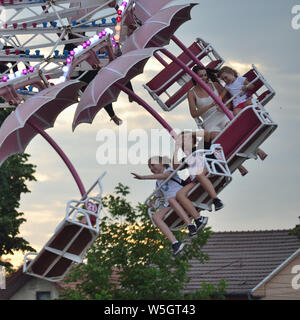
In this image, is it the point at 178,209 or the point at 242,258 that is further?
the point at 242,258

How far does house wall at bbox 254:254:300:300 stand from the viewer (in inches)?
1145

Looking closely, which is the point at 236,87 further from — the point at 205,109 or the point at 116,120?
the point at 116,120

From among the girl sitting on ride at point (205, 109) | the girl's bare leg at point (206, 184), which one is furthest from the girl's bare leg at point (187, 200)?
the girl sitting on ride at point (205, 109)

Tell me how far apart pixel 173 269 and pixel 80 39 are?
1302 cm

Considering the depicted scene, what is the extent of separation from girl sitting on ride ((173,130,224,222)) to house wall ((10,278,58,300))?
1889cm

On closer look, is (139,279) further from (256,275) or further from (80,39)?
(80,39)

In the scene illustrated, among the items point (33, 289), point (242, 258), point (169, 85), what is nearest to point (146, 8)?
point (169, 85)

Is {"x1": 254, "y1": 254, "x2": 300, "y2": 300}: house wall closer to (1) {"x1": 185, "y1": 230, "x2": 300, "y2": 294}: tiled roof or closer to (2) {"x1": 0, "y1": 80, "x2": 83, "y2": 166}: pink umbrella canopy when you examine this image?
(1) {"x1": 185, "y1": 230, "x2": 300, "y2": 294}: tiled roof

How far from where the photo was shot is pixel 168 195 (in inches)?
578

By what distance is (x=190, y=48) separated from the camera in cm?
1816

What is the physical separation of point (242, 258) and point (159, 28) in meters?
17.7

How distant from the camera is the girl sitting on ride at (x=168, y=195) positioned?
1440 cm

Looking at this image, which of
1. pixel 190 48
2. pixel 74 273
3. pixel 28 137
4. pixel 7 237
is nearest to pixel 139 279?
pixel 74 273

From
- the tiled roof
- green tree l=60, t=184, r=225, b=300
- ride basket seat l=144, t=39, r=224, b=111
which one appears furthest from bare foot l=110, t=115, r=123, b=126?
the tiled roof
